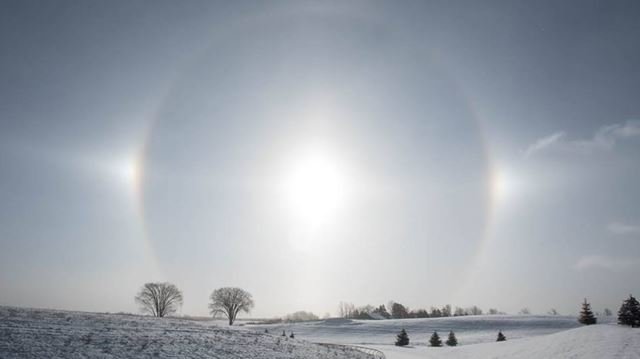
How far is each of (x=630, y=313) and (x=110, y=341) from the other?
48220mm

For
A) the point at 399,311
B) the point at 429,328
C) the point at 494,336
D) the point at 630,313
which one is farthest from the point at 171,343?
the point at 399,311

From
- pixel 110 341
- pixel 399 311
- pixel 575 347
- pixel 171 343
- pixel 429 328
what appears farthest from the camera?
pixel 399 311

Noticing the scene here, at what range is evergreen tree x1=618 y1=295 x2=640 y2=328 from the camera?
1570 inches

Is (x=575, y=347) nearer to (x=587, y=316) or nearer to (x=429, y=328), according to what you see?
(x=587, y=316)

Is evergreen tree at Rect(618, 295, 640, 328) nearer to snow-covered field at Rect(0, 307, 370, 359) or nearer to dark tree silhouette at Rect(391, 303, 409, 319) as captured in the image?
snow-covered field at Rect(0, 307, 370, 359)

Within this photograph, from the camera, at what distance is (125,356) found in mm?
24500

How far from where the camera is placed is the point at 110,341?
1086 inches

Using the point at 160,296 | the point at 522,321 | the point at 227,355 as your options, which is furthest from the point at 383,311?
the point at 227,355

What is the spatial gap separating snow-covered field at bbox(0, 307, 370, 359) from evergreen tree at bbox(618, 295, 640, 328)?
28568 mm

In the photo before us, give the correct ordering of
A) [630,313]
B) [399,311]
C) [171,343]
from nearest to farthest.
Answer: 1. [171,343]
2. [630,313]
3. [399,311]

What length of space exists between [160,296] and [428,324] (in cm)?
6934

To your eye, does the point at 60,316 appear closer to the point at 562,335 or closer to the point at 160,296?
the point at 562,335

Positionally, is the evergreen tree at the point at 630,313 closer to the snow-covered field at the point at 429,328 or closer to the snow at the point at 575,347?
the snow at the point at 575,347

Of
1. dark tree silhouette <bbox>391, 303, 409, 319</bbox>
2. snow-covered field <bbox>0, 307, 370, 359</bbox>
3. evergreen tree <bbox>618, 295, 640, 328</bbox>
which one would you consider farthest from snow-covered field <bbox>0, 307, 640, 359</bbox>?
dark tree silhouette <bbox>391, 303, 409, 319</bbox>
